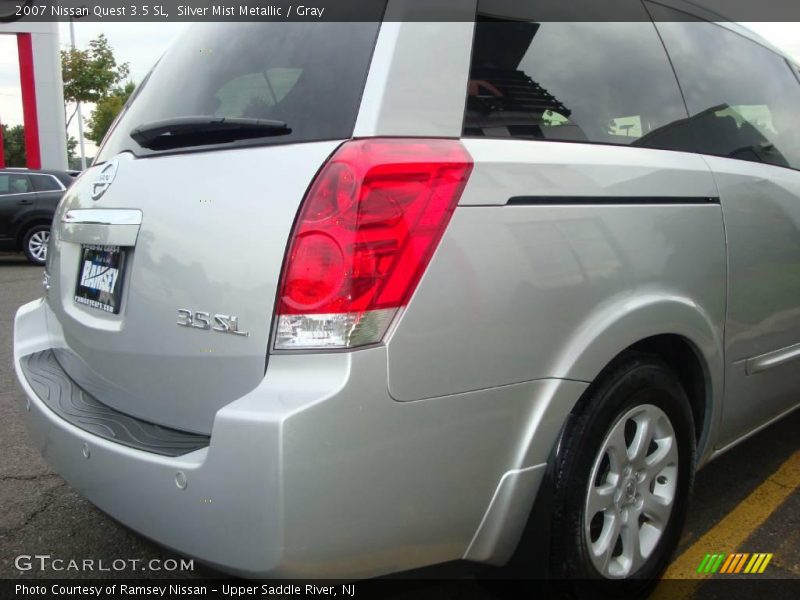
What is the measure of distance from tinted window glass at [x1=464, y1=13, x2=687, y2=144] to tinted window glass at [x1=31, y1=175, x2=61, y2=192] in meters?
11.1

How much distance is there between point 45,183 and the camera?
11281mm

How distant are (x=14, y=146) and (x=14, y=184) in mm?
54743

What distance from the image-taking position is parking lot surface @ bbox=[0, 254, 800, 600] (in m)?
2.30

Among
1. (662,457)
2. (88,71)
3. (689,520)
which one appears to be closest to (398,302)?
(662,457)

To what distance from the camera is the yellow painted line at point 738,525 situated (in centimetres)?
232

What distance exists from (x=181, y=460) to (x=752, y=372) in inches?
77.1

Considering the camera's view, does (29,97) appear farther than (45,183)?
Yes

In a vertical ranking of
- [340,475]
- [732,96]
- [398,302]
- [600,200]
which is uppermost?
[732,96]

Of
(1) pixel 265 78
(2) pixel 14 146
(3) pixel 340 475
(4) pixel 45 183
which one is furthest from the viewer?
(2) pixel 14 146

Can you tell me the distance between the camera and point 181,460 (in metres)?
1.54

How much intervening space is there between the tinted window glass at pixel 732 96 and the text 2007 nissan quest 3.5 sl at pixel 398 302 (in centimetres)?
6

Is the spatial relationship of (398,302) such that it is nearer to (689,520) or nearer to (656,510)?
(656,510)

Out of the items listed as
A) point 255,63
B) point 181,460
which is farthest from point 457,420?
point 255,63

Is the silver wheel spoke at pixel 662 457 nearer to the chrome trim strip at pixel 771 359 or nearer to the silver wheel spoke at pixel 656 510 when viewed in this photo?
the silver wheel spoke at pixel 656 510
